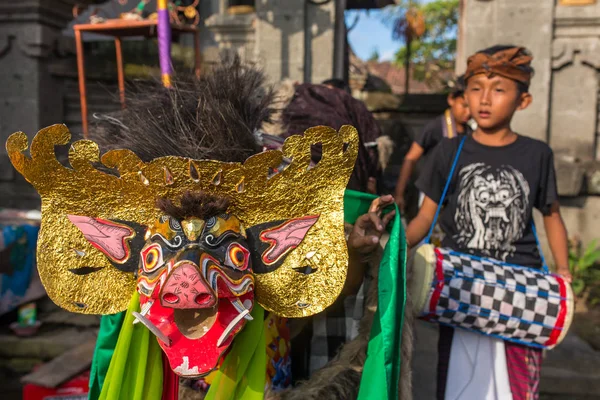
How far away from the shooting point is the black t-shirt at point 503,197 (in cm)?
214

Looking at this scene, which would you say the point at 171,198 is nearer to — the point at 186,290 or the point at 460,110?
the point at 186,290

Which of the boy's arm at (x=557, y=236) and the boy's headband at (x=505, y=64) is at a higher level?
the boy's headband at (x=505, y=64)

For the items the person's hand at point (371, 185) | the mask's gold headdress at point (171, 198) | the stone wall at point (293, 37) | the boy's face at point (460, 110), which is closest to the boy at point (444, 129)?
the boy's face at point (460, 110)

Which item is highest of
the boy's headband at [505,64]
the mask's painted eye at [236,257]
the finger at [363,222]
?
the boy's headband at [505,64]

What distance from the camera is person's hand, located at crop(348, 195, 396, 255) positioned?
5.21ft

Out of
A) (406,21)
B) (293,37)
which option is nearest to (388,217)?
(293,37)

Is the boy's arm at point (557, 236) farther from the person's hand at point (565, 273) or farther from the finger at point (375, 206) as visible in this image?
the finger at point (375, 206)

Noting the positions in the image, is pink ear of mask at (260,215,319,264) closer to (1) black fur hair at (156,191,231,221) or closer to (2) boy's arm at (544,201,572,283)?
(1) black fur hair at (156,191,231,221)

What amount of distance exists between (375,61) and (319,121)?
23.5 m

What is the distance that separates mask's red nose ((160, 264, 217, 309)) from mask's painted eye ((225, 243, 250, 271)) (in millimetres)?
113

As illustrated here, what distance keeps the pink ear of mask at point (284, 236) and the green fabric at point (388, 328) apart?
1.04 ft

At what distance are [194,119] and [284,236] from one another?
0.43 metres

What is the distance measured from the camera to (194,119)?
4.97ft

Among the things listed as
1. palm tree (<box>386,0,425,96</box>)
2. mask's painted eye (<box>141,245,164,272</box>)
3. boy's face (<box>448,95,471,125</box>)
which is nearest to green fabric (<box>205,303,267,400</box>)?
mask's painted eye (<box>141,245,164,272</box>)
